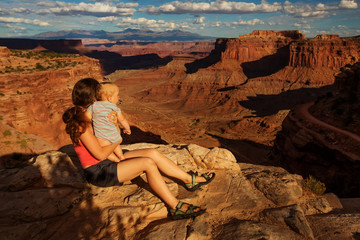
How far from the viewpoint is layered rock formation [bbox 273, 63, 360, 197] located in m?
15.4

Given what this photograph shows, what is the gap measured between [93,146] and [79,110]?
0.68 metres

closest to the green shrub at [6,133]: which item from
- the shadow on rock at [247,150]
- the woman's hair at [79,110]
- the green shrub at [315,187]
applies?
the woman's hair at [79,110]

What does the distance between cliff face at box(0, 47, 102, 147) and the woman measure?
16022mm

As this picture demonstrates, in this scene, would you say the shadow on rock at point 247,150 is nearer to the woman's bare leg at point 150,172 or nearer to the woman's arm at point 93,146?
the woman's bare leg at point 150,172

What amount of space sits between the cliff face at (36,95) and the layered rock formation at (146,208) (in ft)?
48.2

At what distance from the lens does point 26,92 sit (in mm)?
18500

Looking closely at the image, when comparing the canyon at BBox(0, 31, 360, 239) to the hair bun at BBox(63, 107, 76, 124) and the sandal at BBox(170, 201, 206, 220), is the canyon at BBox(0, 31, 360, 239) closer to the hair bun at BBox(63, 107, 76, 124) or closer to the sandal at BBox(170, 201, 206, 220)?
the sandal at BBox(170, 201, 206, 220)

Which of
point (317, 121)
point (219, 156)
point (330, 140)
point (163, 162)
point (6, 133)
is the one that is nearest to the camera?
point (163, 162)

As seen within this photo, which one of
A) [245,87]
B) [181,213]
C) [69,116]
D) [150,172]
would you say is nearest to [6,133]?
[69,116]

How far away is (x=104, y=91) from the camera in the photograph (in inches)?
159

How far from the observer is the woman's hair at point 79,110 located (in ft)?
12.6

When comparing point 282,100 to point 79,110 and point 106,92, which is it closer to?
point 106,92

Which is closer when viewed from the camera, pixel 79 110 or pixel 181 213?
pixel 79 110

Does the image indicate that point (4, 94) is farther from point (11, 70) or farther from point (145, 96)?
point (145, 96)
